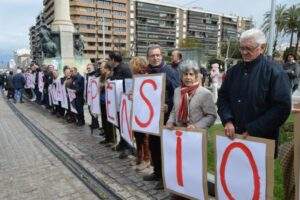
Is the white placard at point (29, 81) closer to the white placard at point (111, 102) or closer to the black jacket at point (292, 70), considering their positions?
the black jacket at point (292, 70)

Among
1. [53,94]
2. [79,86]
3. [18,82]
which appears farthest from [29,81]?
[79,86]

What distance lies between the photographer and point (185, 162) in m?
5.01

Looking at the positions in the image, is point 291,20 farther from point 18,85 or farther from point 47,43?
point 18,85

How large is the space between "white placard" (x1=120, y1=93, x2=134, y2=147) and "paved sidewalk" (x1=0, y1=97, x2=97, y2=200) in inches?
→ 45.8

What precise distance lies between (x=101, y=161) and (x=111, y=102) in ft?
4.32

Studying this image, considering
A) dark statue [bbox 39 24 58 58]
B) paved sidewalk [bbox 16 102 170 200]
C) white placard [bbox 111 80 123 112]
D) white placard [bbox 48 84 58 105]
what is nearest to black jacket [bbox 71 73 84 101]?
paved sidewalk [bbox 16 102 170 200]

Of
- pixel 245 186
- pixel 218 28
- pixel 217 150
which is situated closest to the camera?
pixel 245 186

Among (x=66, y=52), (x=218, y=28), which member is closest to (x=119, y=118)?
(x=66, y=52)

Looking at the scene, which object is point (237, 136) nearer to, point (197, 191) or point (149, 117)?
point (197, 191)

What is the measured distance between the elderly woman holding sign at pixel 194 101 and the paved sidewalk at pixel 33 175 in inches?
76.2

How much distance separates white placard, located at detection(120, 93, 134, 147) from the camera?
7.66 meters

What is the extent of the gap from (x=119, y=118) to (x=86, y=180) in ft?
6.10

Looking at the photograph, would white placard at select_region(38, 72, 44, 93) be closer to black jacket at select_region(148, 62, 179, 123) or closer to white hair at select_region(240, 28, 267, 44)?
black jacket at select_region(148, 62, 179, 123)

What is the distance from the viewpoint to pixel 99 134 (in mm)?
11367
